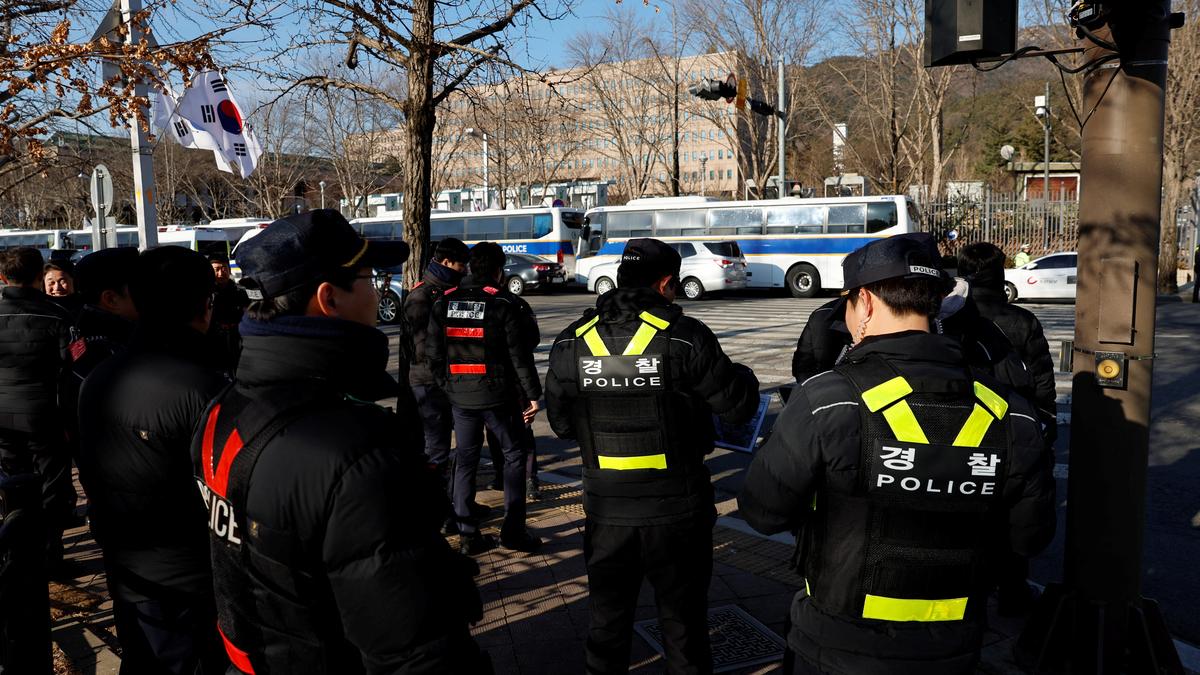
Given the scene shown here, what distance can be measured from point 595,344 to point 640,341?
18 cm

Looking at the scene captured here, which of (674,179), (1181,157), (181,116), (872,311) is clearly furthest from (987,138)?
(872,311)

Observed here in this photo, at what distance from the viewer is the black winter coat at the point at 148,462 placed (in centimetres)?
252

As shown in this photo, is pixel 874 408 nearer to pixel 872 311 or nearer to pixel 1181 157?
pixel 872 311

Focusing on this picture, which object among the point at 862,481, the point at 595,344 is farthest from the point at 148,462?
the point at 862,481

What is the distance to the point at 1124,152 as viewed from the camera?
3.28 metres

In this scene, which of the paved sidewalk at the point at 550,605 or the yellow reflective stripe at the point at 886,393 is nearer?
the yellow reflective stripe at the point at 886,393

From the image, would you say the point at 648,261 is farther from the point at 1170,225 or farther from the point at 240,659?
the point at 1170,225

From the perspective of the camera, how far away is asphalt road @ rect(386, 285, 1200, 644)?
4773 mm

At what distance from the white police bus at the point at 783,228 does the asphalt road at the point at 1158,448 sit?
285 inches

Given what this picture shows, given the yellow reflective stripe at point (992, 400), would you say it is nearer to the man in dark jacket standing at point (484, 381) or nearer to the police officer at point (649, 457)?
the police officer at point (649, 457)

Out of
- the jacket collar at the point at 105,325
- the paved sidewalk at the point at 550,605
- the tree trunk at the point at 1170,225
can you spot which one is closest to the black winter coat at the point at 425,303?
the paved sidewalk at the point at 550,605

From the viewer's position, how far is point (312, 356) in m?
1.72

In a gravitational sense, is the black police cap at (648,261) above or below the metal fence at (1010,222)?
below

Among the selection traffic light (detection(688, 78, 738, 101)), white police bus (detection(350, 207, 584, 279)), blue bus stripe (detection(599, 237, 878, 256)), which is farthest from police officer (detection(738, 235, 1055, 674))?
white police bus (detection(350, 207, 584, 279))
